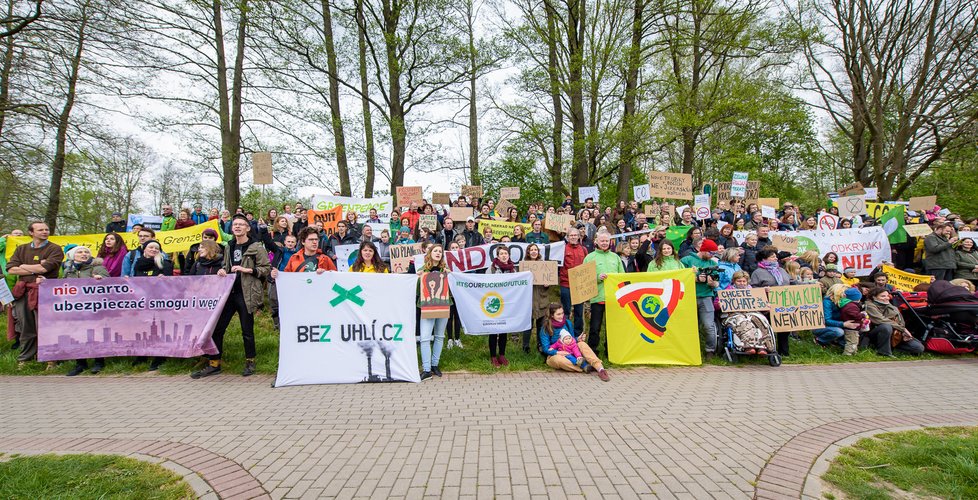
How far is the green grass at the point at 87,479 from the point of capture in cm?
306

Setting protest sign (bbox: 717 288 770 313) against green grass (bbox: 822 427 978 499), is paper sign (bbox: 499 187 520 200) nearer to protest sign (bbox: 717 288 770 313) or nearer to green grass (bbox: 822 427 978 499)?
protest sign (bbox: 717 288 770 313)

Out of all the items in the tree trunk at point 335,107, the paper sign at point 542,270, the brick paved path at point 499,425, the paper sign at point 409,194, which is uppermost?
the tree trunk at point 335,107

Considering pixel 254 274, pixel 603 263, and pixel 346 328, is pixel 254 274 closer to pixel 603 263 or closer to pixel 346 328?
pixel 346 328

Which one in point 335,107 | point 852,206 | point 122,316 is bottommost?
point 122,316

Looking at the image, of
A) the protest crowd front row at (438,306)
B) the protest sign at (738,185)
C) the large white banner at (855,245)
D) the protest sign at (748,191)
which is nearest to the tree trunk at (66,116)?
the protest crowd front row at (438,306)

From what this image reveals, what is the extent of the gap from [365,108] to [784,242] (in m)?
16.5

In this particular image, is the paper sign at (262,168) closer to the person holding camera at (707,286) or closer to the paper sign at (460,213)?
the paper sign at (460,213)

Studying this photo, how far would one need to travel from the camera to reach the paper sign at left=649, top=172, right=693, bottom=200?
13.6 meters

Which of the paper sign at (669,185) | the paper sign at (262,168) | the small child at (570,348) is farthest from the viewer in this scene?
the paper sign at (262,168)

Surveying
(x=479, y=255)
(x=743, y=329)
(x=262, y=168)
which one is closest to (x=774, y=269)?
(x=743, y=329)

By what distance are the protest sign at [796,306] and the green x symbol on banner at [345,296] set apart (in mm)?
6768

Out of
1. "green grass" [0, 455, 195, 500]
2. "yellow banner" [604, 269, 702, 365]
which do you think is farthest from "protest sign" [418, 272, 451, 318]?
"green grass" [0, 455, 195, 500]

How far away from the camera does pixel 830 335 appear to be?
785 cm

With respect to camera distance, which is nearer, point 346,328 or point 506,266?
point 346,328
